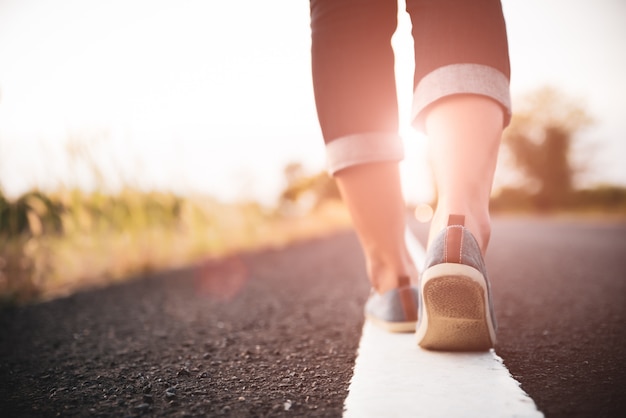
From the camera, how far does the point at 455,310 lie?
3.49 ft

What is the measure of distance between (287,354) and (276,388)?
261mm

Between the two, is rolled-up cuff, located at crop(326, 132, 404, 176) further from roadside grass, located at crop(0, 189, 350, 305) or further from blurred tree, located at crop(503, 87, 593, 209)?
blurred tree, located at crop(503, 87, 593, 209)

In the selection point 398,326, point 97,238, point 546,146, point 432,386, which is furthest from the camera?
point 546,146

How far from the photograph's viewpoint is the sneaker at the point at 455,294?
3.35ft

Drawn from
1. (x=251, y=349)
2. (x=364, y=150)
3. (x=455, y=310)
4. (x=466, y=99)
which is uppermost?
(x=466, y=99)

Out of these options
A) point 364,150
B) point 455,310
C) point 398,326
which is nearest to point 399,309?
point 398,326

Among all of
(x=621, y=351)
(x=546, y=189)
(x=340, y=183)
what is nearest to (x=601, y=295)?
(x=621, y=351)

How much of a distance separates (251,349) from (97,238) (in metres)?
3.03

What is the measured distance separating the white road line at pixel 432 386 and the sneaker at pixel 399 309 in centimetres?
17

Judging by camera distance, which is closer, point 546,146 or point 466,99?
point 466,99

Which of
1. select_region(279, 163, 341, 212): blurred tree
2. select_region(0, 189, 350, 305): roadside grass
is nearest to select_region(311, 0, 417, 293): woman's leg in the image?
select_region(0, 189, 350, 305): roadside grass

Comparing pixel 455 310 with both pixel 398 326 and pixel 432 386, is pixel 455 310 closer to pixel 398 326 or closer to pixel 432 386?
pixel 432 386

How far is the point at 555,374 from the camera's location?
103cm

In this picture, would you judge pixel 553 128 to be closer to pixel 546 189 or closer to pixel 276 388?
pixel 546 189
